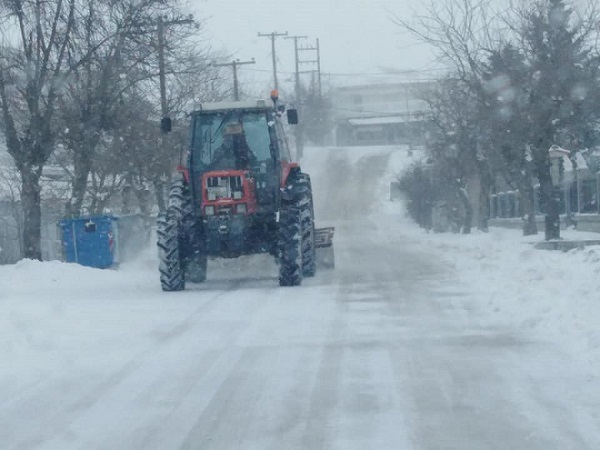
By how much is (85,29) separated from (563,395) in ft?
61.8

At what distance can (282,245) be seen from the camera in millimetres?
17906

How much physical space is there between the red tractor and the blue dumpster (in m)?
6.60

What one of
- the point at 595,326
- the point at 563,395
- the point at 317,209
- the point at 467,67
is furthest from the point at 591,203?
the point at 317,209

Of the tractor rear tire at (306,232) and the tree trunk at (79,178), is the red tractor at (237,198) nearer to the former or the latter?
the tractor rear tire at (306,232)

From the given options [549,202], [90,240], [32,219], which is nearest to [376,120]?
[549,202]

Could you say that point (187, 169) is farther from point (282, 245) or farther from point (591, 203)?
point (591, 203)

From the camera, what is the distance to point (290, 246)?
58.5 feet

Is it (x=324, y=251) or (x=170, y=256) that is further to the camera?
(x=324, y=251)

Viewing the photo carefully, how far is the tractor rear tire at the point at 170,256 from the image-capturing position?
704 inches

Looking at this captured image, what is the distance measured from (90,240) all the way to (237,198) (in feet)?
27.0

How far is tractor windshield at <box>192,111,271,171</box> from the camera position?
1878cm

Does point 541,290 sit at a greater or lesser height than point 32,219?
lesser

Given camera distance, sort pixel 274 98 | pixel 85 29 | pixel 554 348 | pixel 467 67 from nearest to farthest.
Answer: pixel 554 348, pixel 274 98, pixel 85 29, pixel 467 67

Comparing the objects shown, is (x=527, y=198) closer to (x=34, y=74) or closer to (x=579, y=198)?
(x=579, y=198)
